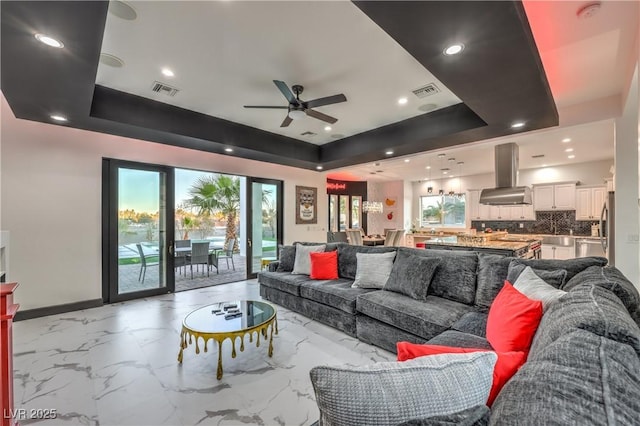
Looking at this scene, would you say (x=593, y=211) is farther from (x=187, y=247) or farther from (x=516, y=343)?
(x=187, y=247)

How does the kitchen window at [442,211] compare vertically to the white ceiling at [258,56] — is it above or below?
below

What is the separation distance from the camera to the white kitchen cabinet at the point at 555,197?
7.02 meters

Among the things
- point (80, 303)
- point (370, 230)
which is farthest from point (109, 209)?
point (370, 230)

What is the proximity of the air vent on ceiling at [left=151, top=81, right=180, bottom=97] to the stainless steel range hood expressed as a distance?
18.2ft

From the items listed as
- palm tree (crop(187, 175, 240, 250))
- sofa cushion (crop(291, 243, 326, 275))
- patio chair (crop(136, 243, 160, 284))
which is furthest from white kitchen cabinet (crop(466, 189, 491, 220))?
patio chair (crop(136, 243, 160, 284))

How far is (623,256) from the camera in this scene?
11.2 feet

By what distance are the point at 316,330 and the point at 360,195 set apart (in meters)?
7.50

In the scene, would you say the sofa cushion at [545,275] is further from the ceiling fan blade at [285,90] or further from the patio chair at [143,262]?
the patio chair at [143,262]

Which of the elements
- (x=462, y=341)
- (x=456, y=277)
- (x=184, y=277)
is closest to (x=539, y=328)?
(x=462, y=341)

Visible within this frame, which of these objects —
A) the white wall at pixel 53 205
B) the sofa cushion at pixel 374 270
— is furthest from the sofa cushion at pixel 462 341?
the white wall at pixel 53 205

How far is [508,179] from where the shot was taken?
17.5 feet

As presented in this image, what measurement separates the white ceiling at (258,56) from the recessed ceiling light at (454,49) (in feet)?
1.97

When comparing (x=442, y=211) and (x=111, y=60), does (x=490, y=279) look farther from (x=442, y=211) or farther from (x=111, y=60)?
(x=442, y=211)

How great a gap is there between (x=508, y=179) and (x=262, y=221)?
5.17 m
